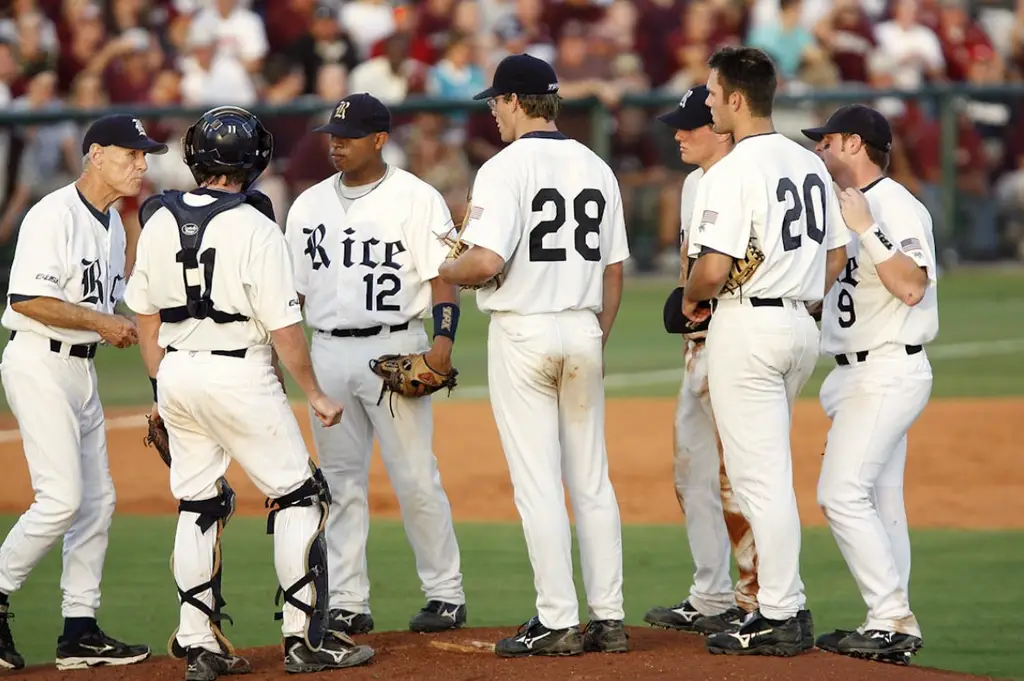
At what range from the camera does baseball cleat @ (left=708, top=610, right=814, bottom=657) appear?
607 centimetres

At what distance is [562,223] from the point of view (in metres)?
6.29

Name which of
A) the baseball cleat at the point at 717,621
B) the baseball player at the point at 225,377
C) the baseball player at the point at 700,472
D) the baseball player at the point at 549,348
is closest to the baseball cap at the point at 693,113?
the baseball player at the point at 700,472

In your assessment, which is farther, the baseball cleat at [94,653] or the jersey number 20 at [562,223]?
the baseball cleat at [94,653]

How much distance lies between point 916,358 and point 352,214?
244cm

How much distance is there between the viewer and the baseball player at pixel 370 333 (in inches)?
274

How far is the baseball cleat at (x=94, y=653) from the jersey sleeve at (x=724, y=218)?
111 inches

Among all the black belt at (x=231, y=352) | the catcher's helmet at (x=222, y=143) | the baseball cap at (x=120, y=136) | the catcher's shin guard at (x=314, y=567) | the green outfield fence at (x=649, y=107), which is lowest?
the catcher's shin guard at (x=314, y=567)

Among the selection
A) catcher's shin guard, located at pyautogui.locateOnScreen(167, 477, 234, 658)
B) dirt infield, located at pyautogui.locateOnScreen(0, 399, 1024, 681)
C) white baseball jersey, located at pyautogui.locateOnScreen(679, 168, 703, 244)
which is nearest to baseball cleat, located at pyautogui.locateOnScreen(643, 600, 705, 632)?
dirt infield, located at pyautogui.locateOnScreen(0, 399, 1024, 681)

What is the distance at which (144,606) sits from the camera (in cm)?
787

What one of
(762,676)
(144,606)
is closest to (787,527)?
(762,676)

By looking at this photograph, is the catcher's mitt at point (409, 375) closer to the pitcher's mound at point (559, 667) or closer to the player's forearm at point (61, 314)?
the pitcher's mound at point (559, 667)

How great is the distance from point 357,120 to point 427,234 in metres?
0.57

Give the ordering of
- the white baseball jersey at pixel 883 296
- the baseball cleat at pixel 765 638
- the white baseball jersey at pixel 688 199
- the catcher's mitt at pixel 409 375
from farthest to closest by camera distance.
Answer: the white baseball jersey at pixel 688 199 < the catcher's mitt at pixel 409 375 < the white baseball jersey at pixel 883 296 < the baseball cleat at pixel 765 638

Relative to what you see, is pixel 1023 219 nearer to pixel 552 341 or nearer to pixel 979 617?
pixel 979 617
